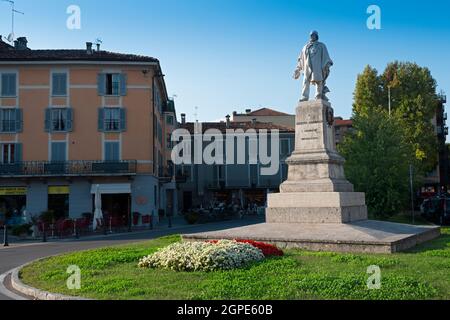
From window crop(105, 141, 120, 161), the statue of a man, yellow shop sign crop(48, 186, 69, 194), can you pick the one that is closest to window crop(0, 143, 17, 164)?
yellow shop sign crop(48, 186, 69, 194)

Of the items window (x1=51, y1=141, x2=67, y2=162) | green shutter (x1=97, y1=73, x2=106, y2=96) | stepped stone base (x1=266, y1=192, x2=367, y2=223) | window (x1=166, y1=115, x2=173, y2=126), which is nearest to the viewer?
stepped stone base (x1=266, y1=192, x2=367, y2=223)

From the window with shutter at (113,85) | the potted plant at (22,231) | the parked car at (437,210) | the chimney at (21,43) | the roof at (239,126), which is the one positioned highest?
the chimney at (21,43)

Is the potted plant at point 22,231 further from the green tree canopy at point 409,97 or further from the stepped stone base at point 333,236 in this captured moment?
the green tree canopy at point 409,97

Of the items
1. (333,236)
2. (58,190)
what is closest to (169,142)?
(58,190)

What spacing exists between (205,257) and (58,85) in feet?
97.0

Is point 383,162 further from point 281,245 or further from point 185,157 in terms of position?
point 185,157

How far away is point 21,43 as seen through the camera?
4188 centimetres

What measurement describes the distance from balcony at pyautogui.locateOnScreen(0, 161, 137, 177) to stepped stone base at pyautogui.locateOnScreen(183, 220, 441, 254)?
21058 millimetres

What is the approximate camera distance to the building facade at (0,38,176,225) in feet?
114

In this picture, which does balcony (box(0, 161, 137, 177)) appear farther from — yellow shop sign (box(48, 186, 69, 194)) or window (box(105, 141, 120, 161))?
yellow shop sign (box(48, 186, 69, 194))

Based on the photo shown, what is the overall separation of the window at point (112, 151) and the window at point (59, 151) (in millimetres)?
2912

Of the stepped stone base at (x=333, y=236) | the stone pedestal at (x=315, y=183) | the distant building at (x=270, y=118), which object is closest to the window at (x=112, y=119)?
the stone pedestal at (x=315, y=183)

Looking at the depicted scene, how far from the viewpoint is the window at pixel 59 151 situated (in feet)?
116
